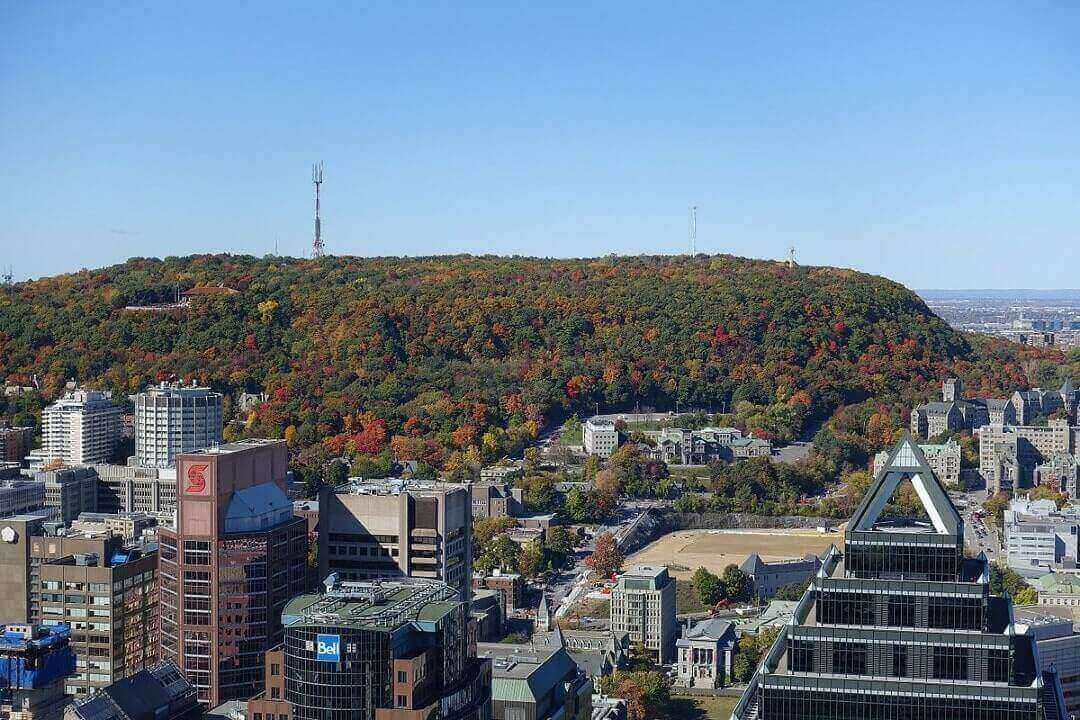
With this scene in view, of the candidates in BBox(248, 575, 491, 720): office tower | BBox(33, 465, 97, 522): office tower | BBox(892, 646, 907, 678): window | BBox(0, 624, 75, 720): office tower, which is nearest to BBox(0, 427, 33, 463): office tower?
BBox(33, 465, 97, 522): office tower

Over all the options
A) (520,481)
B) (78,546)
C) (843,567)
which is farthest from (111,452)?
(843,567)

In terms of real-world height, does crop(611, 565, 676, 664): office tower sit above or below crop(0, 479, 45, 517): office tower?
below

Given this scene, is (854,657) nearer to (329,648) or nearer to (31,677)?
(329,648)

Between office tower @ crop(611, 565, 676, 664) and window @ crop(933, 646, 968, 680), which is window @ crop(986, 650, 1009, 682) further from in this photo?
office tower @ crop(611, 565, 676, 664)

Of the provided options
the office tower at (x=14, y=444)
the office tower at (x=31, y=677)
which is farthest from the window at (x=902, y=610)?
the office tower at (x=14, y=444)

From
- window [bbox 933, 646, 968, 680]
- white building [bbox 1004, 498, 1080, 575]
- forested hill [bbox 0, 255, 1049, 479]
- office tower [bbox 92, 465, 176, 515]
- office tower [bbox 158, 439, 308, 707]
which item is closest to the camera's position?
window [bbox 933, 646, 968, 680]

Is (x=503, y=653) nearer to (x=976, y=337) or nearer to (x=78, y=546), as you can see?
(x=78, y=546)
